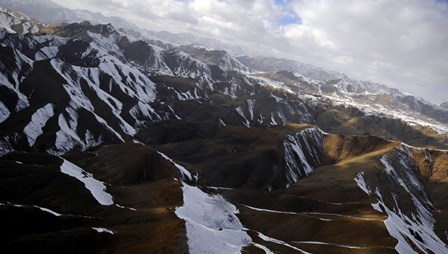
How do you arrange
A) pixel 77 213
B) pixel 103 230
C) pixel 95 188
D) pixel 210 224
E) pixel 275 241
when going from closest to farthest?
pixel 103 230
pixel 77 213
pixel 210 224
pixel 275 241
pixel 95 188

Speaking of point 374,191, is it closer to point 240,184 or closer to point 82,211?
point 240,184

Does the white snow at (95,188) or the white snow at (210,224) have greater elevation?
the white snow at (210,224)

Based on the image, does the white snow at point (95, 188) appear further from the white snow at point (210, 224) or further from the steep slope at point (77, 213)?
the white snow at point (210, 224)

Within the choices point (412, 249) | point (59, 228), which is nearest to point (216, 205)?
point (59, 228)

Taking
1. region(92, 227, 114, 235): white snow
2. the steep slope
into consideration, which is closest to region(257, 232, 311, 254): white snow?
the steep slope

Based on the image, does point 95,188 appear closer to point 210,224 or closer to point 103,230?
point 103,230

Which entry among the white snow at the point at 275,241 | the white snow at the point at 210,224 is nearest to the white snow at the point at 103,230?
the white snow at the point at 210,224

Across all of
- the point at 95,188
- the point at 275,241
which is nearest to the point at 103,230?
the point at 95,188

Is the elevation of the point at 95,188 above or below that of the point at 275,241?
below
